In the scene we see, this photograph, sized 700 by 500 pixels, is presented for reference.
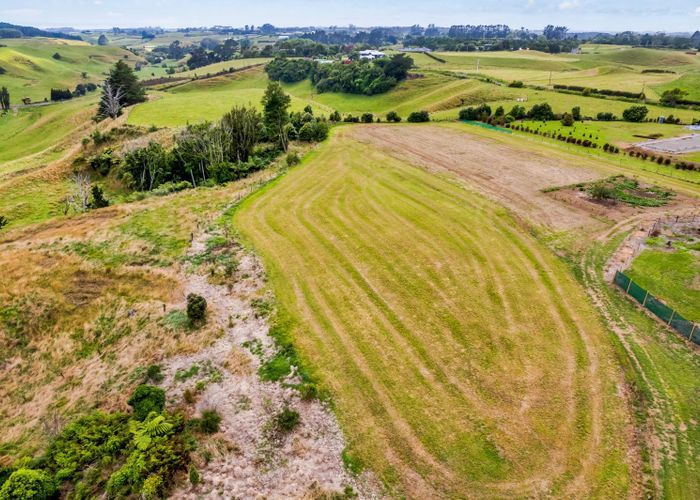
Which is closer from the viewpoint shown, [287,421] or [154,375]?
[287,421]

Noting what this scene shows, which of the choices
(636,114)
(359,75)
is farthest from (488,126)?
(359,75)

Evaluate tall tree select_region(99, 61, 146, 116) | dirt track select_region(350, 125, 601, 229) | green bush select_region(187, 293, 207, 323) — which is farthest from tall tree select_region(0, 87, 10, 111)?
green bush select_region(187, 293, 207, 323)

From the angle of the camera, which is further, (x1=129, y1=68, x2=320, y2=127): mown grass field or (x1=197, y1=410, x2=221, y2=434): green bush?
(x1=129, y1=68, x2=320, y2=127): mown grass field

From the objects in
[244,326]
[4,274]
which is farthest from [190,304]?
[4,274]

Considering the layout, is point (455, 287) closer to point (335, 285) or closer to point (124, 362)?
Answer: point (335, 285)

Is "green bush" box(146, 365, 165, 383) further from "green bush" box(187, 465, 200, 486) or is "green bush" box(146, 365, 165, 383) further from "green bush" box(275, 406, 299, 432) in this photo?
"green bush" box(275, 406, 299, 432)

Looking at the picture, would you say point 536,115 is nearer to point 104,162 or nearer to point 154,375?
point 104,162

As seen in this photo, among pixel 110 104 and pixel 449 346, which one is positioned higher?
pixel 110 104
